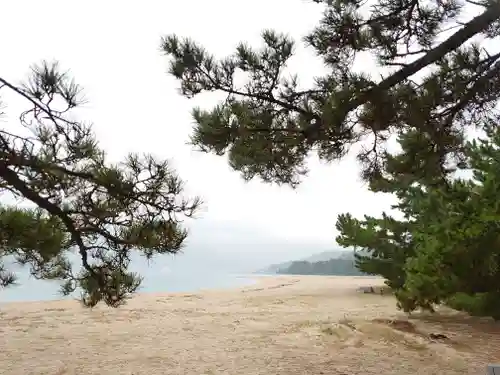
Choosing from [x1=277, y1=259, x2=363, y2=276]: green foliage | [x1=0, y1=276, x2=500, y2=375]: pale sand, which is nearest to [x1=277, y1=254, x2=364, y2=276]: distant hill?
[x1=277, y1=259, x2=363, y2=276]: green foliage

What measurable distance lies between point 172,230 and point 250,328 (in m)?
1.89

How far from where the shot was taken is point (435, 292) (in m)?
3.44

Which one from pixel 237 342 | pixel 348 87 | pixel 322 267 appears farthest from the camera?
pixel 322 267

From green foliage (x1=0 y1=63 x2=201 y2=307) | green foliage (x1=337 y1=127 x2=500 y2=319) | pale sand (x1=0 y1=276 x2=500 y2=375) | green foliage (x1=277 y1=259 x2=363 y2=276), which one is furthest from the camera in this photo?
green foliage (x1=277 y1=259 x2=363 y2=276)

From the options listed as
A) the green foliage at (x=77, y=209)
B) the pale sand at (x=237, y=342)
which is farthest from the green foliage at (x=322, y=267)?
the green foliage at (x=77, y=209)

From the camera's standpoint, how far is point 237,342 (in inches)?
119

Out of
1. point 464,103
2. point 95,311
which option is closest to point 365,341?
point 464,103

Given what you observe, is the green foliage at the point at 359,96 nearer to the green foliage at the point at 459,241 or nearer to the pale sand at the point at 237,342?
the green foliage at the point at 459,241

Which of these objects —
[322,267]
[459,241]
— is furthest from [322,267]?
[459,241]

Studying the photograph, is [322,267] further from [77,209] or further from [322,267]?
[77,209]

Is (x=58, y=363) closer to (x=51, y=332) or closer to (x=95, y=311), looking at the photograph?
(x=51, y=332)

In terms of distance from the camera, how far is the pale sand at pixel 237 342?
250cm

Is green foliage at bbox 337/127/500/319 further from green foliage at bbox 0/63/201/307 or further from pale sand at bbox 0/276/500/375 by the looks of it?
green foliage at bbox 0/63/201/307

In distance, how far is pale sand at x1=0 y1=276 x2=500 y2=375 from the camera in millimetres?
2504
